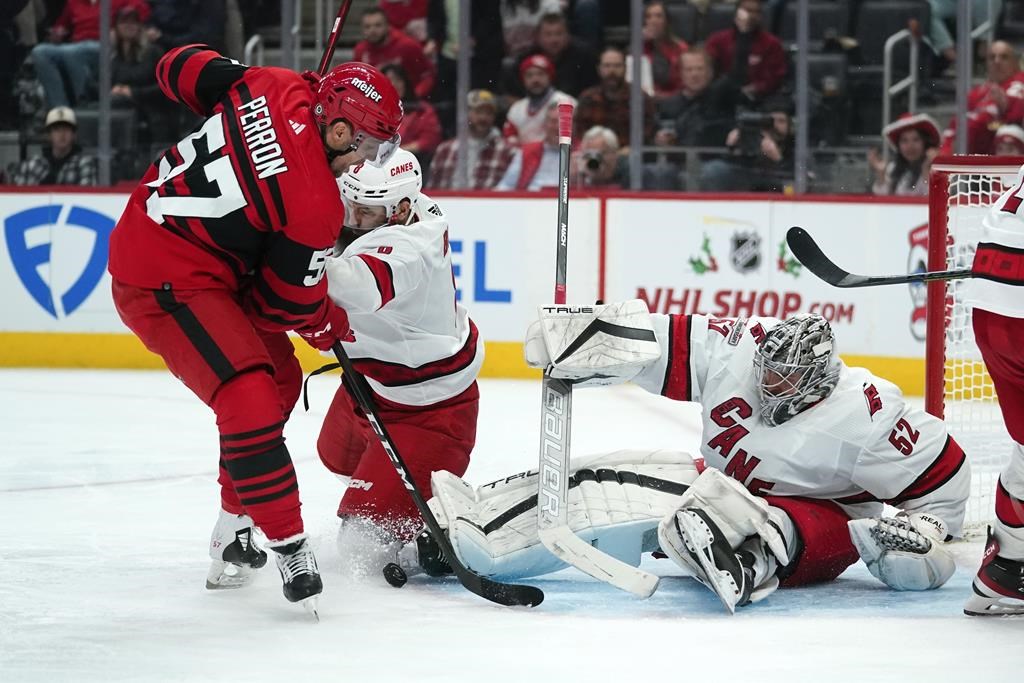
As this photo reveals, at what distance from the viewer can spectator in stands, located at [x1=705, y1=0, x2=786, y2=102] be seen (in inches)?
253

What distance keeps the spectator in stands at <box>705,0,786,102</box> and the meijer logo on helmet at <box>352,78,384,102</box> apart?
4.17m

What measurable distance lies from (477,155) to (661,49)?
94 cm

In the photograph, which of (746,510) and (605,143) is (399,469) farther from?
(605,143)

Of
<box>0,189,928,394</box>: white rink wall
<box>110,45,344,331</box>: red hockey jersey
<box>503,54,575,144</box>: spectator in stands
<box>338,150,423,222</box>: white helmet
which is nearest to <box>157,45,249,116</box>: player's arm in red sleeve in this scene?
<box>110,45,344,331</box>: red hockey jersey

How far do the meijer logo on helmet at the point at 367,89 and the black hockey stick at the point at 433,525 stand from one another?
546 mm

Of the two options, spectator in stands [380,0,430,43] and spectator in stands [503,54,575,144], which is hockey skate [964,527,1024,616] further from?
spectator in stands [380,0,430,43]

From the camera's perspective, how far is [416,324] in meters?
3.14

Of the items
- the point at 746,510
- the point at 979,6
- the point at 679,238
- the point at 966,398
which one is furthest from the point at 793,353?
the point at 979,6

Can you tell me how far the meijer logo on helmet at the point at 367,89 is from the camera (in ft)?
8.35

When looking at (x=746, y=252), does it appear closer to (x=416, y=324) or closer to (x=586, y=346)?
(x=416, y=324)

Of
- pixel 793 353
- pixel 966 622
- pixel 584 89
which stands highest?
pixel 584 89

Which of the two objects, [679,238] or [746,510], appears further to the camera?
[679,238]

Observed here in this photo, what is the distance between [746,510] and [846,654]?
1.21ft

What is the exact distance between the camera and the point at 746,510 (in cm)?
269
